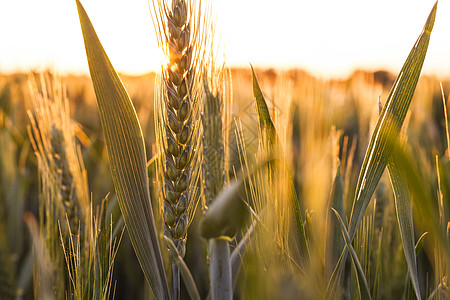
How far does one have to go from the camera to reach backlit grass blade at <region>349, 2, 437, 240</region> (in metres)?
0.48

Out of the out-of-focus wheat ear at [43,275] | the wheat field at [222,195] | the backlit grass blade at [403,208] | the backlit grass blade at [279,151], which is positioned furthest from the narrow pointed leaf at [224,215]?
the out-of-focus wheat ear at [43,275]

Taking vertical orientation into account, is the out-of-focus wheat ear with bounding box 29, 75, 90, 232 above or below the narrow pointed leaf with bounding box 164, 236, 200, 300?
above

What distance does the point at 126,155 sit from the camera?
518 millimetres

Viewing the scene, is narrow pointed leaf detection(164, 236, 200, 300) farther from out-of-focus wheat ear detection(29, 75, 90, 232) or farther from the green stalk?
out-of-focus wheat ear detection(29, 75, 90, 232)

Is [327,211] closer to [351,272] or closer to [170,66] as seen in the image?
[351,272]

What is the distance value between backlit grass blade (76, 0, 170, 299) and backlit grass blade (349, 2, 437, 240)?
0.26m

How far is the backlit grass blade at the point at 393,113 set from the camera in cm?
48

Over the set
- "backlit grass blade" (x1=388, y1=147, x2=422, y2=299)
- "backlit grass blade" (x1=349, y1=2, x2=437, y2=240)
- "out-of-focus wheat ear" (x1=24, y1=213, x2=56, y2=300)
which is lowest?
"out-of-focus wheat ear" (x1=24, y1=213, x2=56, y2=300)

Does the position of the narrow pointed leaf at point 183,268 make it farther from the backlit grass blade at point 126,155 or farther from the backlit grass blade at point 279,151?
the backlit grass blade at point 279,151

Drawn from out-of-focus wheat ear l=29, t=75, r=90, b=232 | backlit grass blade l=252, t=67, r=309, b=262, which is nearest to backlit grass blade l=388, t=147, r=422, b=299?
backlit grass blade l=252, t=67, r=309, b=262

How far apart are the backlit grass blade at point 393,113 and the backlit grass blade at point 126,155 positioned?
10.1 inches

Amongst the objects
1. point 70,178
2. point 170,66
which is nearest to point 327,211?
point 170,66

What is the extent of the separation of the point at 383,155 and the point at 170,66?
29 centimetres

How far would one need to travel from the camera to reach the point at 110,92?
1.65 ft
